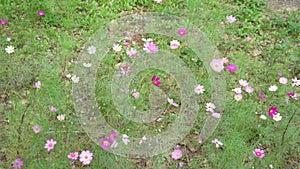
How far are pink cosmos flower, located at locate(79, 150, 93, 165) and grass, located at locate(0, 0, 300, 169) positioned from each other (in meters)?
0.04

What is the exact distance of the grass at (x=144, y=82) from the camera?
2.17 meters

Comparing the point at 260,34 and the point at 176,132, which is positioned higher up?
the point at 260,34

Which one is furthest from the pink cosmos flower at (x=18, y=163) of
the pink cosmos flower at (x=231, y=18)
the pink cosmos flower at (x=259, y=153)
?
the pink cosmos flower at (x=231, y=18)

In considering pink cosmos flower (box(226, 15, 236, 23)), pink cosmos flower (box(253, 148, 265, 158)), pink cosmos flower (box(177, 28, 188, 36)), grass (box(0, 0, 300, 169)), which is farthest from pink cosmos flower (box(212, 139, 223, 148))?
pink cosmos flower (box(226, 15, 236, 23))

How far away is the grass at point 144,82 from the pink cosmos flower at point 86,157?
0.04 metres

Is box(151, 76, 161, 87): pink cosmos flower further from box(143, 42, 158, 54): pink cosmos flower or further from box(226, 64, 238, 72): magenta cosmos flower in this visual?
box(226, 64, 238, 72): magenta cosmos flower

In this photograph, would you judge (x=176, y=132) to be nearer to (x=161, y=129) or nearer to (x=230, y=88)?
(x=161, y=129)

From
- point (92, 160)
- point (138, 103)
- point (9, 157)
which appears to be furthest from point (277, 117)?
point (9, 157)

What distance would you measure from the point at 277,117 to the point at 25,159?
1591mm

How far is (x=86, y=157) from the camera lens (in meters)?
2.12

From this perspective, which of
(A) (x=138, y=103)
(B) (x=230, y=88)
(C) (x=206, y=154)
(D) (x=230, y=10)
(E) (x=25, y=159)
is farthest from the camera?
(D) (x=230, y=10)

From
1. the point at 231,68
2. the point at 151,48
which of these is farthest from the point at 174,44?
the point at 231,68

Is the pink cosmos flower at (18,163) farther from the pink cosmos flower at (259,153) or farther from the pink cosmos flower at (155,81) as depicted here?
the pink cosmos flower at (259,153)

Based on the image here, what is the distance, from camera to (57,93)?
2.43 m
